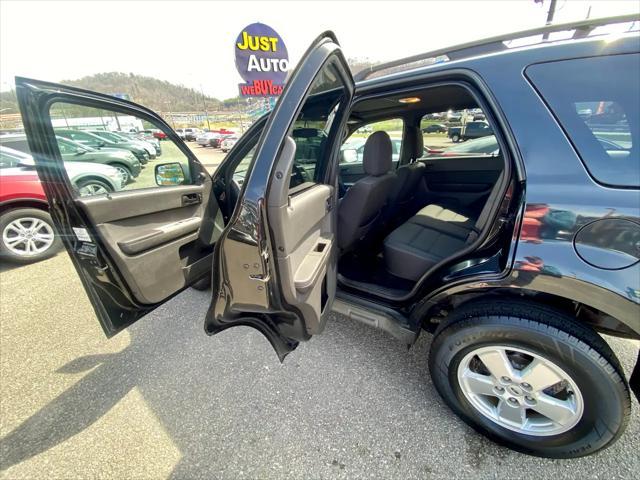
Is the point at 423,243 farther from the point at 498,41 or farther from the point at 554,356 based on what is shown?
the point at 498,41

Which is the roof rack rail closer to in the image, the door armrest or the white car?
the door armrest

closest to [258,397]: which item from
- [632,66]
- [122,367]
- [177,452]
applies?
[177,452]

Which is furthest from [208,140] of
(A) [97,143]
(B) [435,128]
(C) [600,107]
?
(C) [600,107]

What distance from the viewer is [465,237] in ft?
6.88

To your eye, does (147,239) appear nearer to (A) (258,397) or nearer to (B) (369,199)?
(A) (258,397)

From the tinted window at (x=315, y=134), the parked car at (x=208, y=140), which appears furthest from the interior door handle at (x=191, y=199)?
the parked car at (x=208, y=140)

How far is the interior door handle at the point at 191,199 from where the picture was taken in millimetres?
1999

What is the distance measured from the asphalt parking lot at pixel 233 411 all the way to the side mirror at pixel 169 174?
118 centimetres

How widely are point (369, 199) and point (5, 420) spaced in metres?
2.62

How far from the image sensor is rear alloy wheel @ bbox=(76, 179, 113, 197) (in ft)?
5.17

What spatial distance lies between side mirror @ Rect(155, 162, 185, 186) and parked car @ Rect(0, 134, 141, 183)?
0.93ft

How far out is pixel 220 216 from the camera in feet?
7.60

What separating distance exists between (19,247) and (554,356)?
5.27m

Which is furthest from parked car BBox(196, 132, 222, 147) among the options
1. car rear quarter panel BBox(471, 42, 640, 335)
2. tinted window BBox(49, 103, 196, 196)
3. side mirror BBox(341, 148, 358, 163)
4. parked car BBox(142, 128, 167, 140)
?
car rear quarter panel BBox(471, 42, 640, 335)
